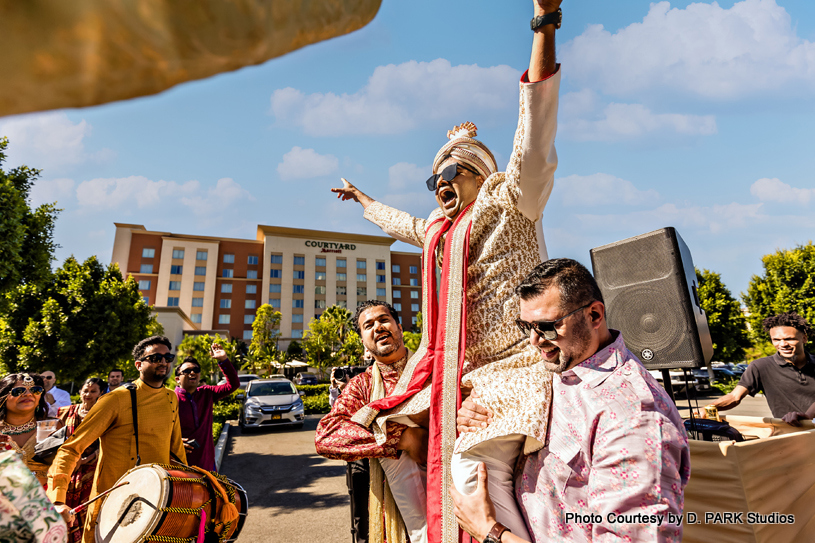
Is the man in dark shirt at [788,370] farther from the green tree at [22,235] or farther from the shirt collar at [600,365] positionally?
the green tree at [22,235]

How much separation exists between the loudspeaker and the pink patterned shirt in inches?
91.8

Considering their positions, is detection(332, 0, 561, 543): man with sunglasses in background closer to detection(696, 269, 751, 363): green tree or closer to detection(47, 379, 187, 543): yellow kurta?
detection(47, 379, 187, 543): yellow kurta

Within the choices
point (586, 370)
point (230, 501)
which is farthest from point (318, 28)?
point (230, 501)

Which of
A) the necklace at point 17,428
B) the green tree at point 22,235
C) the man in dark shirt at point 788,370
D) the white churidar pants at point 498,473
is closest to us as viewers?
the white churidar pants at point 498,473

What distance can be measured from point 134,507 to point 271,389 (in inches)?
529

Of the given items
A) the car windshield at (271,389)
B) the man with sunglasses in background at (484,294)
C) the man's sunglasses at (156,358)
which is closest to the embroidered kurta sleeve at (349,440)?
the man with sunglasses in background at (484,294)

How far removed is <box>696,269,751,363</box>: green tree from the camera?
25906mm

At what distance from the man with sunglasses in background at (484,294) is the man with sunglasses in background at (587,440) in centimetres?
9

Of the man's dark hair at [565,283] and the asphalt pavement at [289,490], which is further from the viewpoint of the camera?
the asphalt pavement at [289,490]

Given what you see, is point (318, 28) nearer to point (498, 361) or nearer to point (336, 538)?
point (498, 361)

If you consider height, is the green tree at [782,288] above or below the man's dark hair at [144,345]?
above

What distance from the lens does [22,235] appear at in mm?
9781

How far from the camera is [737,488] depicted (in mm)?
2402

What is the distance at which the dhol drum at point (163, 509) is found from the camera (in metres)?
2.42
